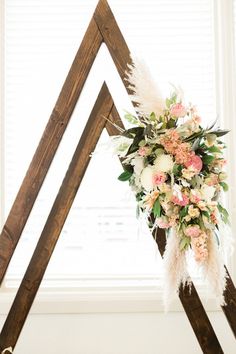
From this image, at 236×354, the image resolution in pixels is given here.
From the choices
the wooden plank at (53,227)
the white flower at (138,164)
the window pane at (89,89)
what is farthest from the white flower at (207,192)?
the window pane at (89,89)

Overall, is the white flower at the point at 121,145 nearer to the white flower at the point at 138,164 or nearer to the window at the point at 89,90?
the white flower at the point at 138,164

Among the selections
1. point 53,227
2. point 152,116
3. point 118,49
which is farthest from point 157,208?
point 118,49

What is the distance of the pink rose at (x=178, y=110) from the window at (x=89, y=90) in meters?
0.70

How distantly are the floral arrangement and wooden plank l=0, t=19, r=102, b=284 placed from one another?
7.7 inches

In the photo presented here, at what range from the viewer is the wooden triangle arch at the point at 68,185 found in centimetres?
139

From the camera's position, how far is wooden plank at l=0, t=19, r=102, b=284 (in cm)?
139

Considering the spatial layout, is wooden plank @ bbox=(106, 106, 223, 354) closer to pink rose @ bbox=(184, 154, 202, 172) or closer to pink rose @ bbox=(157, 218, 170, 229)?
pink rose @ bbox=(157, 218, 170, 229)

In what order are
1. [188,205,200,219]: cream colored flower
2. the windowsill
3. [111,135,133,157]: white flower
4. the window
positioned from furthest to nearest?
the window → the windowsill → [111,135,133,157]: white flower → [188,205,200,219]: cream colored flower

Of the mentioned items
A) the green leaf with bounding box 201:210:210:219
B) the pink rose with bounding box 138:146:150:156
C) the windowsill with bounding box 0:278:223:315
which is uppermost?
the pink rose with bounding box 138:146:150:156

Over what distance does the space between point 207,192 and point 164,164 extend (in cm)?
16

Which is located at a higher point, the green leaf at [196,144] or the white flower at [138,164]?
the green leaf at [196,144]

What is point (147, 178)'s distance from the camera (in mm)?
1296

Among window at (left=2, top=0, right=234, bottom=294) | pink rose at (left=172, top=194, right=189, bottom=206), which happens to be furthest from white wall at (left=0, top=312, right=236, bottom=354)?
pink rose at (left=172, top=194, right=189, bottom=206)

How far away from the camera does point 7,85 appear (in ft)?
6.47
